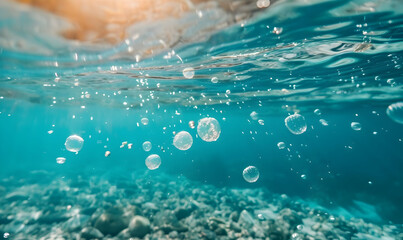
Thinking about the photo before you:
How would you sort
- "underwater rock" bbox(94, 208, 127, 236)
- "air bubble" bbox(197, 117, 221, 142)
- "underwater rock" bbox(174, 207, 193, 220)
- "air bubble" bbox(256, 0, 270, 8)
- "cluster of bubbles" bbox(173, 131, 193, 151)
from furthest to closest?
1. "underwater rock" bbox(174, 207, 193, 220)
2. "underwater rock" bbox(94, 208, 127, 236)
3. "cluster of bubbles" bbox(173, 131, 193, 151)
4. "air bubble" bbox(197, 117, 221, 142)
5. "air bubble" bbox(256, 0, 270, 8)

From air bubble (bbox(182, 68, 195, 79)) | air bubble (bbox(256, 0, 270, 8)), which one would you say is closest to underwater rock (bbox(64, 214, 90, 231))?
air bubble (bbox(182, 68, 195, 79))

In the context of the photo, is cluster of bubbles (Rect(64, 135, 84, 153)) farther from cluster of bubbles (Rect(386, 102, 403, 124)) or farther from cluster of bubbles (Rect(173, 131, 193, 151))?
cluster of bubbles (Rect(386, 102, 403, 124))

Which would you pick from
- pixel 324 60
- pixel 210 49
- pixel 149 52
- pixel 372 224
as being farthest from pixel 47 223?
pixel 372 224

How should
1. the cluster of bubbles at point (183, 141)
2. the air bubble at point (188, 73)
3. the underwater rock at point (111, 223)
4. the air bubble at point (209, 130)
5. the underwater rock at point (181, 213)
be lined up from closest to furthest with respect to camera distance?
the air bubble at point (209, 130) → the cluster of bubbles at point (183, 141) → the underwater rock at point (111, 223) → the underwater rock at point (181, 213) → the air bubble at point (188, 73)

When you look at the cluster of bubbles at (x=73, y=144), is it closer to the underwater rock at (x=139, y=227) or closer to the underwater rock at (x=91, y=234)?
the underwater rock at (x=91, y=234)

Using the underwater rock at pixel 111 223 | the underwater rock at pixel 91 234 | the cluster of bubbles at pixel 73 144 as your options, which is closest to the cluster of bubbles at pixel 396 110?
the underwater rock at pixel 111 223

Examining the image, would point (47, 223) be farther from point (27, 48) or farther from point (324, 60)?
point (324, 60)

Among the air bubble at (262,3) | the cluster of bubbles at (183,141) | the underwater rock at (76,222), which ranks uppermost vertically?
the air bubble at (262,3)
